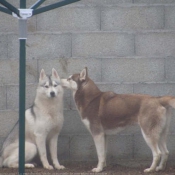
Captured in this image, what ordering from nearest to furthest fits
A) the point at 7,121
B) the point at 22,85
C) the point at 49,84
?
the point at 22,85 < the point at 49,84 < the point at 7,121

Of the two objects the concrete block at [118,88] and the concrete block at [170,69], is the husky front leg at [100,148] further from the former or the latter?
the concrete block at [170,69]

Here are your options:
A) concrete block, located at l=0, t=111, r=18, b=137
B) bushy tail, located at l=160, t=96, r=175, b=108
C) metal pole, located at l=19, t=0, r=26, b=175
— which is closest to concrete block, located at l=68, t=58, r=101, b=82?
concrete block, located at l=0, t=111, r=18, b=137

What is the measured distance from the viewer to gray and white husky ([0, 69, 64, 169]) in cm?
660

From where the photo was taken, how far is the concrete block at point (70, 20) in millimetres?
6887

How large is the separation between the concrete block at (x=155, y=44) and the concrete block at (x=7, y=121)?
182 cm

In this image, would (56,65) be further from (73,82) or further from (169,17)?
(169,17)

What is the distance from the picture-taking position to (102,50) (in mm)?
6934

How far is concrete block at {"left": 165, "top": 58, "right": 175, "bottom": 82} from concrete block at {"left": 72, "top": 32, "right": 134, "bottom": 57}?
0.48m

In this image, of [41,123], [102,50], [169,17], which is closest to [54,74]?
[41,123]

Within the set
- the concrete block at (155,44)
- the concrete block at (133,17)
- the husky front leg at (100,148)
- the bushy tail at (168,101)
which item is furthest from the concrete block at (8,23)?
the bushy tail at (168,101)

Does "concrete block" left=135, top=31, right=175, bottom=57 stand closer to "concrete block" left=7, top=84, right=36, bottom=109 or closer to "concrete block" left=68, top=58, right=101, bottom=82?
"concrete block" left=68, top=58, right=101, bottom=82

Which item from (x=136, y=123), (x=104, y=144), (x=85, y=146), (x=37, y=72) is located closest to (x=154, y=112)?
(x=136, y=123)

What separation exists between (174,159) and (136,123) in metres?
0.98

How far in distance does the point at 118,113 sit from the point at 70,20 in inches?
55.0
